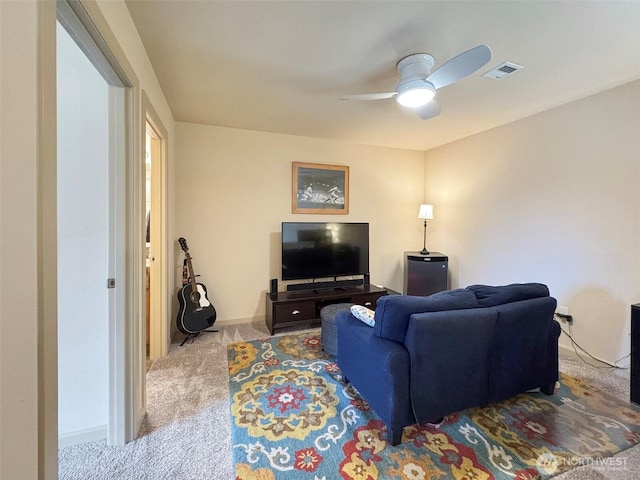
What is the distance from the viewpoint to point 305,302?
3.25m

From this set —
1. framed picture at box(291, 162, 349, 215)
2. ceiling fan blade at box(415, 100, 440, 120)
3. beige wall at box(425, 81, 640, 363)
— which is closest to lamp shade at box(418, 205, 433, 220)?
beige wall at box(425, 81, 640, 363)

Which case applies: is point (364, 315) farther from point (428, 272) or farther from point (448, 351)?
point (428, 272)

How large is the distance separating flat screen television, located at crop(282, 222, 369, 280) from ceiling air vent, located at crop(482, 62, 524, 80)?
2094mm

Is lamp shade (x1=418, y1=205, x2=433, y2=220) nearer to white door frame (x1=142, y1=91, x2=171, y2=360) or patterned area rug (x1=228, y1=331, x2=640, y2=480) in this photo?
patterned area rug (x1=228, y1=331, x2=640, y2=480)

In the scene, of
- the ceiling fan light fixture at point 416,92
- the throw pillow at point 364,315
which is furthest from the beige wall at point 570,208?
the throw pillow at point 364,315

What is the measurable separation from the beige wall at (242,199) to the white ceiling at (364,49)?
21.3 inches

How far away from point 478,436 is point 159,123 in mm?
3215

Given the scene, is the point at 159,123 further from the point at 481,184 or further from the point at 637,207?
the point at 637,207

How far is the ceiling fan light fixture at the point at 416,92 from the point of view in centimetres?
192

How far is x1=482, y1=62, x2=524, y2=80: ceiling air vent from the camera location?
2.04 meters

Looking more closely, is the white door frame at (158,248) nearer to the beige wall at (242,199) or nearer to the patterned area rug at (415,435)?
the beige wall at (242,199)

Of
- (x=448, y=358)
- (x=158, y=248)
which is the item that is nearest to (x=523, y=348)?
(x=448, y=358)

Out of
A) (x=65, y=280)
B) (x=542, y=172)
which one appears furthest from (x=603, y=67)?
(x=65, y=280)

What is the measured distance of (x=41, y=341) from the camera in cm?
79
